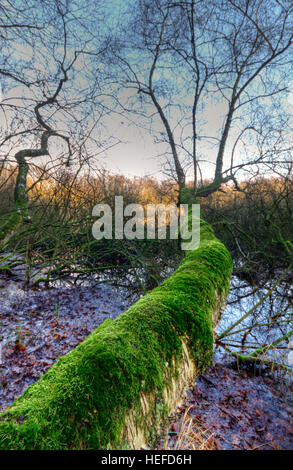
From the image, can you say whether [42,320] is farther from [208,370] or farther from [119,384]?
[119,384]

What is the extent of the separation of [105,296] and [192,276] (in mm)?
4282

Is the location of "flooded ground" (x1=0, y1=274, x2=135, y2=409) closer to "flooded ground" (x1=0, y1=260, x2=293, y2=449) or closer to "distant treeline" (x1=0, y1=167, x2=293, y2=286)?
"flooded ground" (x1=0, y1=260, x2=293, y2=449)

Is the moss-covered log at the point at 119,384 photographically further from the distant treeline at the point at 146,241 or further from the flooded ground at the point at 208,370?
the distant treeline at the point at 146,241

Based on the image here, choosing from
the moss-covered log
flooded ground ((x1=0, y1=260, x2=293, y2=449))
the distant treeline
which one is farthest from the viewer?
the distant treeline

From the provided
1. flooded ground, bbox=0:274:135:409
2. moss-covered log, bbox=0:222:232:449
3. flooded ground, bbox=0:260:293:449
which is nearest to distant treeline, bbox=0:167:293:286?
flooded ground, bbox=0:274:135:409

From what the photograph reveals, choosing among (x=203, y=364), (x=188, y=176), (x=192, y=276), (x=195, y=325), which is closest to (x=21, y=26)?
(x=192, y=276)

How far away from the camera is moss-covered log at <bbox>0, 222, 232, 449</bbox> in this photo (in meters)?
0.65

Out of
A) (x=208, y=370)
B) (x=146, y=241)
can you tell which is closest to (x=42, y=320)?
(x=208, y=370)

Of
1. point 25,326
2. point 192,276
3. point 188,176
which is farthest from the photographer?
point 188,176

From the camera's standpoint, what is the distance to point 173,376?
1053 mm

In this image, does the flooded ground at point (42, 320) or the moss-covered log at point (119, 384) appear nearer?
the moss-covered log at point (119, 384)

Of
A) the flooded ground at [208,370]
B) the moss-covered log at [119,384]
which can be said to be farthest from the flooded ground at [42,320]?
the moss-covered log at [119,384]

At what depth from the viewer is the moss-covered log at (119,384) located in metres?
0.65

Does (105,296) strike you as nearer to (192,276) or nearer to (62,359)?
(192,276)
